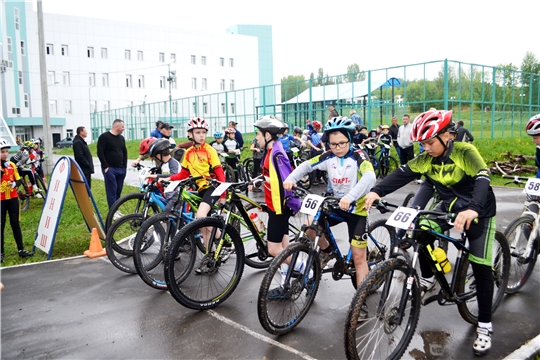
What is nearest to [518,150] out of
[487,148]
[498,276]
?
[487,148]

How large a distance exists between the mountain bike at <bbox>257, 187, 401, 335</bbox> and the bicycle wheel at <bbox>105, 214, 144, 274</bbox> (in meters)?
2.60

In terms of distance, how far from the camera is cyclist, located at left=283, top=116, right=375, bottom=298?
434 centimetres

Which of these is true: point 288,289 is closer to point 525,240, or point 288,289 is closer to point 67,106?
point 525,240

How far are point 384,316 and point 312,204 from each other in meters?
1.14

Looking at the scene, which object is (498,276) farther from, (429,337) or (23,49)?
(23,49)

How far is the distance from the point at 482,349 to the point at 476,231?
0.97 metres

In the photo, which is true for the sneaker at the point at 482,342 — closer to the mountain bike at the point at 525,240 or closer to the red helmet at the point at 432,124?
the mountain bike at the point at 525,240

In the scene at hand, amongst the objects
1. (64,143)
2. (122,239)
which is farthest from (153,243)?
(64,143)

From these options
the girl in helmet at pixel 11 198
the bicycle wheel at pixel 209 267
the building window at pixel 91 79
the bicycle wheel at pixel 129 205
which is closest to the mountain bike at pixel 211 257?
the bicycle wheel at pixel 209 267

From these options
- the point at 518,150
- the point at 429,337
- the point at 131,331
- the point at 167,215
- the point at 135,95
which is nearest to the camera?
the point at 429,337

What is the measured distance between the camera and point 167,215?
548 centimetres

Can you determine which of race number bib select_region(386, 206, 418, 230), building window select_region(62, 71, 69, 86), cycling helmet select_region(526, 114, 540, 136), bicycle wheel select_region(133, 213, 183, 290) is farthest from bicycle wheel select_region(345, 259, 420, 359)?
building window select_region(62, 71, 69, 86)

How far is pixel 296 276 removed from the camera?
13.6 feet

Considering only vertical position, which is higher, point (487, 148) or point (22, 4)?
point (22, 4)
